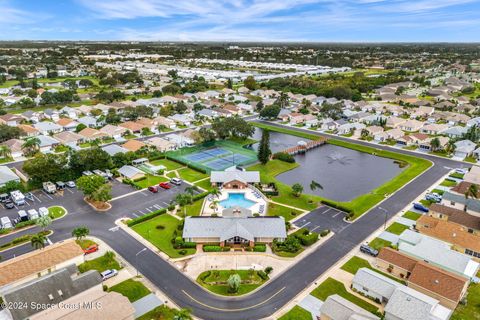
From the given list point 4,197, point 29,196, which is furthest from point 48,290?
point 4,197

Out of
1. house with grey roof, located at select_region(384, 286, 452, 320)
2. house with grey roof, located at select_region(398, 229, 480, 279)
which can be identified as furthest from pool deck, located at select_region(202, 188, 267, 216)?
house with grey roof, located at select_region(384, 286, 452, 320)

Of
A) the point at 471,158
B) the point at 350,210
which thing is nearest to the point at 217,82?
the point at 471,158

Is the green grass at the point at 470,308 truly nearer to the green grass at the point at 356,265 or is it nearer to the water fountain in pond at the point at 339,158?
the green grass at the point at 356,265

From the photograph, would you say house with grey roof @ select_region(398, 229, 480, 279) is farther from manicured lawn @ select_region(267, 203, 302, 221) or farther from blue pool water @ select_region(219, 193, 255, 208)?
blue pool water @ select_region(219, 193, 255, 208)

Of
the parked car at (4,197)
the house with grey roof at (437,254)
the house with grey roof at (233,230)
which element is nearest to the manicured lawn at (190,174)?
the house with grey roof at (233,230)

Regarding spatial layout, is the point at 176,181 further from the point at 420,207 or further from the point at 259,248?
the point at 420,207
